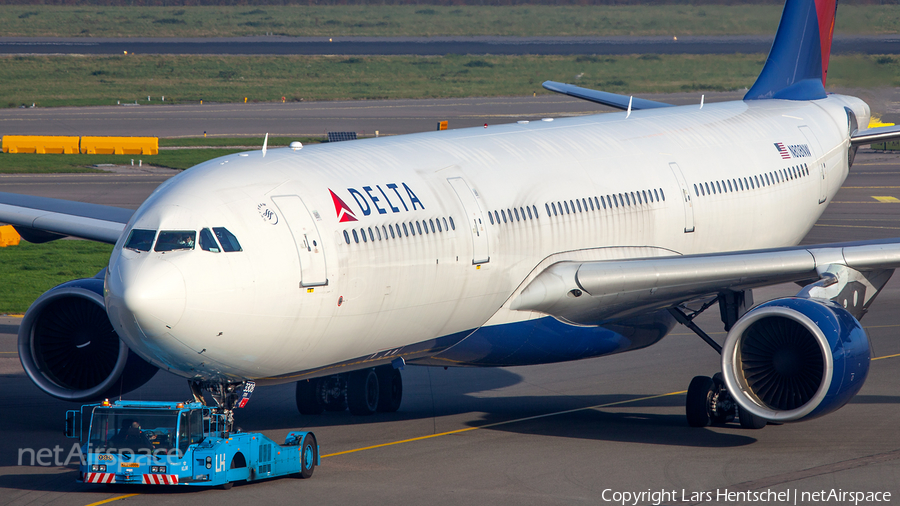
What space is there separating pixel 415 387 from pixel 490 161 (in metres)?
6.24

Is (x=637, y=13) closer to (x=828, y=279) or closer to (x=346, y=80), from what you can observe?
(x=346, y=80)

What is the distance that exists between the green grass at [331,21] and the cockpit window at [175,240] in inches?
4696

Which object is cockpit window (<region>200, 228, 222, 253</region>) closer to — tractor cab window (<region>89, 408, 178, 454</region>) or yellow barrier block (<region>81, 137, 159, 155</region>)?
tractor cab window (<region>89, 408, 178, 454</region>)

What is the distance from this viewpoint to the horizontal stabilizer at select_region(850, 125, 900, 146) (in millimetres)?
30516

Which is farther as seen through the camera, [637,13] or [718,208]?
[637,13]

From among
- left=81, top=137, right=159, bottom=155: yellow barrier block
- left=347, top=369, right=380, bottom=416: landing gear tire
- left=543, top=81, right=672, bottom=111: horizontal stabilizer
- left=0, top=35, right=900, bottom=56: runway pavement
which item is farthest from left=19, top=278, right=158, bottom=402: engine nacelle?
left=0, top=35, right=900, bottom=56: runway pavement

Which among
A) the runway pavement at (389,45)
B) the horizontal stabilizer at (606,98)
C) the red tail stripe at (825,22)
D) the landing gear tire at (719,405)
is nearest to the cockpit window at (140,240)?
the landing gear tire at (719,405)

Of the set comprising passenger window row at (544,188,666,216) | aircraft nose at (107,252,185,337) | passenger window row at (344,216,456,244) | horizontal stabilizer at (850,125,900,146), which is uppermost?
horizontal stabilizer at (850,125,900,146)

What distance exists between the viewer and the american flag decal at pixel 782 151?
2794 centimetres

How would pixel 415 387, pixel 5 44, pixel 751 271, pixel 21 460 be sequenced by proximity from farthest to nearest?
pixel 5 44 < pixel 415 387 < pixel 751 271 < pixel 21 460

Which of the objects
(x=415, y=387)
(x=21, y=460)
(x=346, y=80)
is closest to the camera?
(x=21, y=460)

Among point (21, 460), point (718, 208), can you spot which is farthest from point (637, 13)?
point (21, 460)

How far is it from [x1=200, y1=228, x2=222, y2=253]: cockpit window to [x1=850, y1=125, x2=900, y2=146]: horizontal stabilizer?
20673mm

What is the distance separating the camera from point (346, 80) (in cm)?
10388
